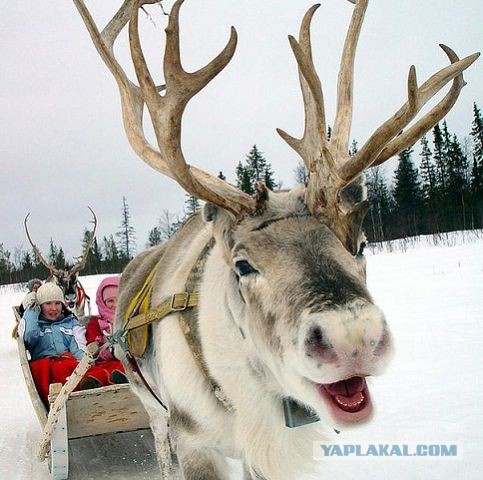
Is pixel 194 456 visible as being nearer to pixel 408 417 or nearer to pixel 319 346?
pixel 319 346

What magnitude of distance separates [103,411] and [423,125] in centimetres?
331

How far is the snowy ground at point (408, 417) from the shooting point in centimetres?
353

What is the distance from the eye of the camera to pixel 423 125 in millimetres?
2488

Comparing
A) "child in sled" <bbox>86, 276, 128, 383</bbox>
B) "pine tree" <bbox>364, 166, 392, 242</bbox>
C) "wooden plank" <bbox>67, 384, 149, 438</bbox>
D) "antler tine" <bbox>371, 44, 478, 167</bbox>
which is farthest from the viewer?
"pine tree" <bbox>364, 166, 392, 242</bbox>

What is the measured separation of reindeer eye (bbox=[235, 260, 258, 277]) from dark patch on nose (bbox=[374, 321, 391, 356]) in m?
0.62

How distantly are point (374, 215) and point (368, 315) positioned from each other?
172 feet

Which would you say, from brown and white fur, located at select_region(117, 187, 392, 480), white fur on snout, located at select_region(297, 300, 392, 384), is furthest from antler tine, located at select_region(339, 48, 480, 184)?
white fur on snout, located at select_region(297, 300, 392, 384)

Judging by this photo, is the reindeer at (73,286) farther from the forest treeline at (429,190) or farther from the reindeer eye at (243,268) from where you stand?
the forest treeline at (429,190)

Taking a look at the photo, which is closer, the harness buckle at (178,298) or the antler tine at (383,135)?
the antler tine at (383,135)

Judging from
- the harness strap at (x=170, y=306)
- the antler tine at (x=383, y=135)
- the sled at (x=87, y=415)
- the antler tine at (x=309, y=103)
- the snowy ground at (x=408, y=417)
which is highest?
the antler tine at (x=309, y=103)

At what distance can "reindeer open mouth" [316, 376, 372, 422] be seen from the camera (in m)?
1.88

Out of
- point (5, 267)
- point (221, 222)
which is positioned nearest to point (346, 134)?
point (221, 222)

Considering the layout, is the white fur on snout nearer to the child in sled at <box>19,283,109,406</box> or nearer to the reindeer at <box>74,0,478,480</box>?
the reindeer at <box>74,0,478,480</box>

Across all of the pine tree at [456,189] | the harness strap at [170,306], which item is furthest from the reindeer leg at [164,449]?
the pine tree at [456,189]
